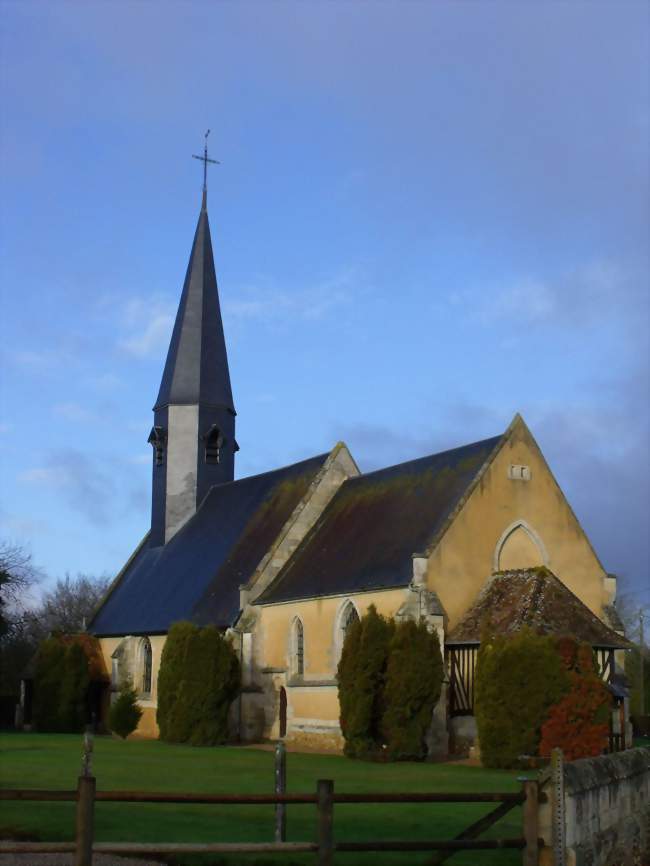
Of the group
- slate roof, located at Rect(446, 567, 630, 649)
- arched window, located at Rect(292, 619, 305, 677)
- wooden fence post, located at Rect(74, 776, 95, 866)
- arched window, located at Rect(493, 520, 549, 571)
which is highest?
arched window, located at Rect(493, 520, 549, 571)

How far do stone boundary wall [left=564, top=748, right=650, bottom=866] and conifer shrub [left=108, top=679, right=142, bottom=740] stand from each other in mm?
24653

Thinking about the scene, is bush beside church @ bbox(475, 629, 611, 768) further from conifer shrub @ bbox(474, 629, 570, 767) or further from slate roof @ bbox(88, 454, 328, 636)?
slate roof @ bbox(88, 454, 328, 636)

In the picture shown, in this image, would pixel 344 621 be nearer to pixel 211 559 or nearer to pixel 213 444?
pixel 211 559

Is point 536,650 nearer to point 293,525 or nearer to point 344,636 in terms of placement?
point 344,636

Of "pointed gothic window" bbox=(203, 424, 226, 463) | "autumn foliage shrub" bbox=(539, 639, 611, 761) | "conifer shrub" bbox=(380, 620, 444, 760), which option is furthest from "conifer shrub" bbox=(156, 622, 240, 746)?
"pointed gothic window" bbox=(203, 424, 226, 463)

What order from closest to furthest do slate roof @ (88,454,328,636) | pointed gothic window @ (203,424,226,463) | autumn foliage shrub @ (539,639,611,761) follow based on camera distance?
autumn foliage shrub @ (539,639,611,761) < slate roof @ (88,454,328,636) < pointed gothic window @ (203,424,226,463)

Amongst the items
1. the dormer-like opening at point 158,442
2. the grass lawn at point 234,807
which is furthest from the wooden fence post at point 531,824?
the dormer-like opening at point 158,442

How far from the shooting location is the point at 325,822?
30.5 ft

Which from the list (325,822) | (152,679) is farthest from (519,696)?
(152,679)

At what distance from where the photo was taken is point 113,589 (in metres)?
49.1

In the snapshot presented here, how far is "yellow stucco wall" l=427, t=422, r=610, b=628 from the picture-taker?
2936cm

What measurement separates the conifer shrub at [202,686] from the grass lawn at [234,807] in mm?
1859

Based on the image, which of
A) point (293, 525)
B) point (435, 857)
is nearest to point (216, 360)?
point (293, 525)

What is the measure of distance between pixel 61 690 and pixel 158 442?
35.1 feet
